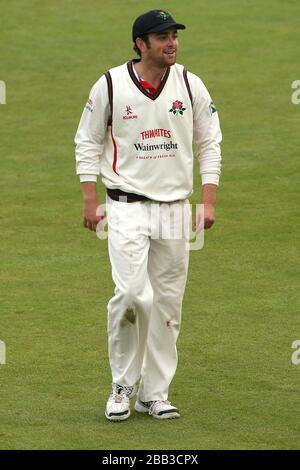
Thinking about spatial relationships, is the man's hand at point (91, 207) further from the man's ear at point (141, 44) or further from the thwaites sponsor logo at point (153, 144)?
the man's ear at point (141, 44)

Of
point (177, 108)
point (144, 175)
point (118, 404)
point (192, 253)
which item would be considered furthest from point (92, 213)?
point (192, 253)

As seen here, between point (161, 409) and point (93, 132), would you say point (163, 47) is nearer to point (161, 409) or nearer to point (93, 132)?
point (93, 132)

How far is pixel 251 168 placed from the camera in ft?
51.1

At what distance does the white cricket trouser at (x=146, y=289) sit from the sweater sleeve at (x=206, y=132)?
255 mm

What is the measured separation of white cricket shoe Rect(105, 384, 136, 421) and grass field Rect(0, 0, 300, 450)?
2.9 inches

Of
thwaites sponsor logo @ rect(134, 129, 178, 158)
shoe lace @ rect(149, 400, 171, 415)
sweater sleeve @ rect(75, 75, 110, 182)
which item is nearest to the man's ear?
sweater sleeve @ rect(75, 75, 110, 182)

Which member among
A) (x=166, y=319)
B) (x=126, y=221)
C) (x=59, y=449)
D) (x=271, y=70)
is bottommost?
(x=59, y=449)

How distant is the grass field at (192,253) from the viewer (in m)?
8.53

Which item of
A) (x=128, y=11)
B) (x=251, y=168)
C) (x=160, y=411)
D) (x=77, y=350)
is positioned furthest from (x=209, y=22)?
(x=160, y=411)

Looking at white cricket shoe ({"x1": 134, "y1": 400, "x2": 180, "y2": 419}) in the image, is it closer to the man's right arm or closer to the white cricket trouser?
the white cricket trouser

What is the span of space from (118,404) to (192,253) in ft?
14.6

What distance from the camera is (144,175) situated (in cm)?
842

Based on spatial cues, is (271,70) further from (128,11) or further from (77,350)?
(77,350)
